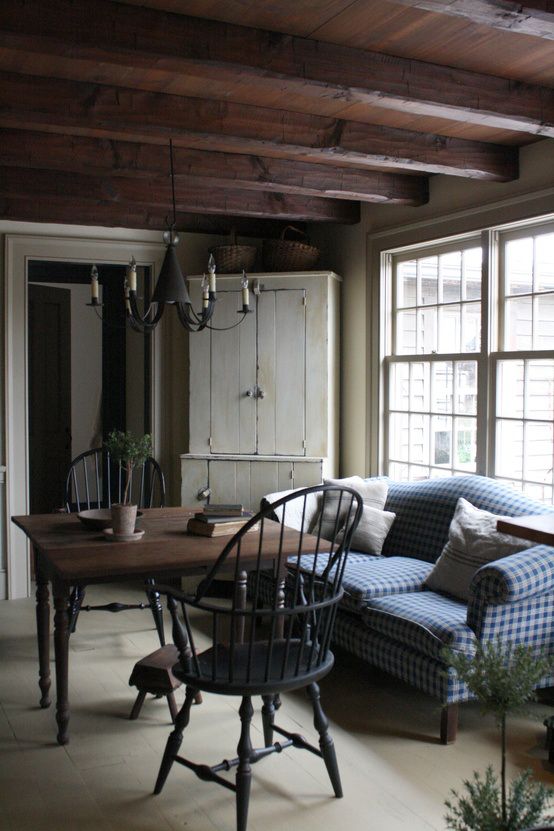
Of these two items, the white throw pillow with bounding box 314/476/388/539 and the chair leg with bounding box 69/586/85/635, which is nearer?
the chair leg with bounding box 69/586/85/635

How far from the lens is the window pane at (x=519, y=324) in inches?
164

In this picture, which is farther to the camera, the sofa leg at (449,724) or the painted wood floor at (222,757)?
the sofa leg at (449,724)

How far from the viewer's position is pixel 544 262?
409cm

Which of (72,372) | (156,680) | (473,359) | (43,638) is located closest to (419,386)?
(473,359)

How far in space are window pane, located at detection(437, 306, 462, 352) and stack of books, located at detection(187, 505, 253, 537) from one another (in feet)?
6.05

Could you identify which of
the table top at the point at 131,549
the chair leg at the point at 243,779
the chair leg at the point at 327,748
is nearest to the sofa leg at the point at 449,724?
the chair leg at the point at 327,748

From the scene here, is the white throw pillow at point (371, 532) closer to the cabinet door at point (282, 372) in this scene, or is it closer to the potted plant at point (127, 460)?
the cabinet door at point (282, 372)

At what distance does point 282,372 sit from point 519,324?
5.39 ft

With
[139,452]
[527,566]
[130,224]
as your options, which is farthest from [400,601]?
[130,224]

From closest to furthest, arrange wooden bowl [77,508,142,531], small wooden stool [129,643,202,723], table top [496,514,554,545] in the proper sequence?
table top [496,514,554,545] → small wooden stool [129,643,202,723] → wooden bowl [77,508,142,531]

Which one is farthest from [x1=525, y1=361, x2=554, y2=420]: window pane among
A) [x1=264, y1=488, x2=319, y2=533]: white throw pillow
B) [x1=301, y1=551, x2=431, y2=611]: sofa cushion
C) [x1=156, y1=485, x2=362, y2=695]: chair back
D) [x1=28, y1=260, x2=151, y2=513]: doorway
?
[x1=28, y1=260, x2=151, y2=513]: doorway

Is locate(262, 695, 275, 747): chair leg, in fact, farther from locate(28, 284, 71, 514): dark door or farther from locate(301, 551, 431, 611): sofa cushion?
locate(28, 284, 71, 514): dark door

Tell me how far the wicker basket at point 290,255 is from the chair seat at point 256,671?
323cm

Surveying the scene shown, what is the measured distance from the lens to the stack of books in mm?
3391
